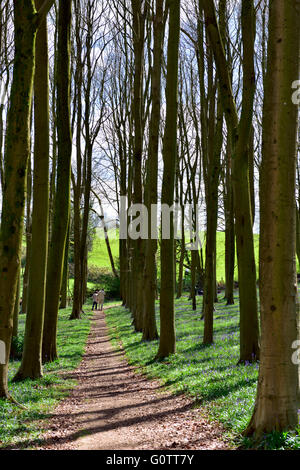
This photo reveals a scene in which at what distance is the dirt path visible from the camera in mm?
5985

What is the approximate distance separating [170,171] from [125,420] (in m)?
6.90

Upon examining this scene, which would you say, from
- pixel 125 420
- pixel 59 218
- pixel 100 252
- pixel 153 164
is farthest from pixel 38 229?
pixel 100 252

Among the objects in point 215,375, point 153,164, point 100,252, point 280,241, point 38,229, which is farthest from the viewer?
point 100,252

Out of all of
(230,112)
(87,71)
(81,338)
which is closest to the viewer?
(230,112)

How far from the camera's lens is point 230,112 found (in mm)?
10617

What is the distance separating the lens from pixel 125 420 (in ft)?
24.7

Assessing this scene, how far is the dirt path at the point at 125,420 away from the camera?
599 centimetres

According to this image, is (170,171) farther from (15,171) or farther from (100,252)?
(100,252)

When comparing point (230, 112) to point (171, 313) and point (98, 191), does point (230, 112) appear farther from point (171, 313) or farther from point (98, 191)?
point (98, 191)

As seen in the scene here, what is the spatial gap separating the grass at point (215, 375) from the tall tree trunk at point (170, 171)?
0.75 m

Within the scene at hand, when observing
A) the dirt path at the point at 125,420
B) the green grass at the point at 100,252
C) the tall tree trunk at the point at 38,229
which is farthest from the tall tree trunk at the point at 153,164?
the green grass at the point at 100,252

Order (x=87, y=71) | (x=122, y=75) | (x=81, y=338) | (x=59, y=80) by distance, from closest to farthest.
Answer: (x=59, y=80) → (x=81, y=338) → (x=87, y=71) → (x=122, y=75)
